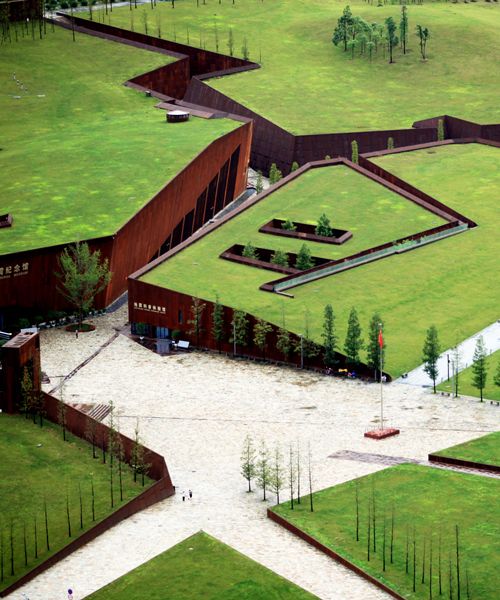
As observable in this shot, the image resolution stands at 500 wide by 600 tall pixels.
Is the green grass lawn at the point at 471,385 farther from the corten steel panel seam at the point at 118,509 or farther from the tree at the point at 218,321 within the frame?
the corten steel panel seam at the point at 118,509

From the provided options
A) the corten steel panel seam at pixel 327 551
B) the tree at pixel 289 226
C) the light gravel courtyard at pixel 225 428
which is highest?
the tree at pixel 289 226

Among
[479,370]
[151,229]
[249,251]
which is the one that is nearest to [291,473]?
[479,370]

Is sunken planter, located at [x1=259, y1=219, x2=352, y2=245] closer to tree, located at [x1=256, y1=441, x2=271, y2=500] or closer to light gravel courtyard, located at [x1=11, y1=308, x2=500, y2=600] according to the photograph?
light gravel courtyard, located at [x1=11, y1=308, x2=500, y2=600]

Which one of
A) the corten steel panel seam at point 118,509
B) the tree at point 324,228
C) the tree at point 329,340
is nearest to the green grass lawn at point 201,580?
the corten steel panel seam at point 118,509

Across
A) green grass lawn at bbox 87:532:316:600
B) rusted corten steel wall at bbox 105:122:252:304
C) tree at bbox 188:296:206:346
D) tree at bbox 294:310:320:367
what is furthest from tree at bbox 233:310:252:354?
green grass lawn at bbox 87:532:316:600

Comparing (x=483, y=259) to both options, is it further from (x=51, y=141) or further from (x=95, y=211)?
(x=51, y=141)

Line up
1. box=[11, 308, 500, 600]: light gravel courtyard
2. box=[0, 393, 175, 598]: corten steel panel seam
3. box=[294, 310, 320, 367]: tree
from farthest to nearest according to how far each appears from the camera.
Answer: box=[294, 310, 320, 367]: tree, box=[11, 308, 500, 600]: light gravel courtyard, box=[0, 393, 175, 598]: corten steel panel seam
